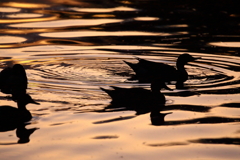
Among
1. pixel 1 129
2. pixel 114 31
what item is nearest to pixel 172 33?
pixel 114 31

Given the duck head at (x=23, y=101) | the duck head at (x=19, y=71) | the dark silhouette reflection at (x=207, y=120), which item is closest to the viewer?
the dark silhouette reflection at (x=207, y=120)

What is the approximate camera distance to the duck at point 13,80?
41.5ft

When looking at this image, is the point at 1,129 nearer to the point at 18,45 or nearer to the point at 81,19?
the point at 18,45

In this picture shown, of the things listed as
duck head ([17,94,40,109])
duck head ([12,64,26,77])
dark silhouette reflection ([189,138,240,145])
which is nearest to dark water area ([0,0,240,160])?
dark silhouette reflection ([189,138,240,145])

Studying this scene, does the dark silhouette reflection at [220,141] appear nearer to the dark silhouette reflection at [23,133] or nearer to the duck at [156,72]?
the dark silhouette reflection at [23,133]

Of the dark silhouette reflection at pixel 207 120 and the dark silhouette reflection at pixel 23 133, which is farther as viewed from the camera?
the dark silhouette reflection at pixel 207 120

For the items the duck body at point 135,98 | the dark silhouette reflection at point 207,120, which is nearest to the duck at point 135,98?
the duck body at point 135,98

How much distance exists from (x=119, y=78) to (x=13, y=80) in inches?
104

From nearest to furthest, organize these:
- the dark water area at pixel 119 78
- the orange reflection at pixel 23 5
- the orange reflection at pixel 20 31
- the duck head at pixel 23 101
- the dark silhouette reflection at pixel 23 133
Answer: the dark water area at pixel 119 78 < the dark silhouette reflection at pixel 23 133 < the duck head at pixel 23 101 < the orange reflection at pixel 20 31 < the orange reflection at pixel 23 5

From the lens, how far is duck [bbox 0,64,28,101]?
1265 centimetres

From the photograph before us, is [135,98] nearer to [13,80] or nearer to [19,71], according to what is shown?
[19,71]

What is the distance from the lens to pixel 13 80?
13375mm

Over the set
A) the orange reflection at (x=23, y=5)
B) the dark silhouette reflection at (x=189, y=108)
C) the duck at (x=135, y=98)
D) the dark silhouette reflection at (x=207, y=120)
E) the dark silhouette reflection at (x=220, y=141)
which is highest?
the orange reflection at (x=23, y=5)

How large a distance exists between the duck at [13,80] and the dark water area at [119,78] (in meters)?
0.23
